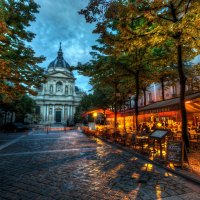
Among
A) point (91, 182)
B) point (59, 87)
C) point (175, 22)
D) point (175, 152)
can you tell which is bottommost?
point (91, 182)

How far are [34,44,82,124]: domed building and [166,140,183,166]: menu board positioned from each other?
6109cm

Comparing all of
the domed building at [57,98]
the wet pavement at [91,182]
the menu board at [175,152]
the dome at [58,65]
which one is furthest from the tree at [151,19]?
the dome at [58,65]

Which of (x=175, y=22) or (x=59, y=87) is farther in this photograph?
(x=59, y=87)

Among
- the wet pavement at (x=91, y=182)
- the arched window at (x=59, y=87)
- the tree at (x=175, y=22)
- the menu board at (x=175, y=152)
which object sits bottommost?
the wet pavement at (x=91, y=182)

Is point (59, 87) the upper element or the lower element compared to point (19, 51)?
upper

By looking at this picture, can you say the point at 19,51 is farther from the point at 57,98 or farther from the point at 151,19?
the point at 57,98

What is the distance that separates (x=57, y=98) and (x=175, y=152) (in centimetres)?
6644

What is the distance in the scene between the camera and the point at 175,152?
642cm

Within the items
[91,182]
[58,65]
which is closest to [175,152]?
[91,182]

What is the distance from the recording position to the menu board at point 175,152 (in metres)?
6.19

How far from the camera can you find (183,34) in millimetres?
7180

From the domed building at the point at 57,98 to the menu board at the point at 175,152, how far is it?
61.1 m

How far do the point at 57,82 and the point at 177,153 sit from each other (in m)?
68.3

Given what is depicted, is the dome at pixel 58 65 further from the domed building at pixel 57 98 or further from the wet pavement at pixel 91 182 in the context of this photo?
the wet pavement at pixel 91 182
